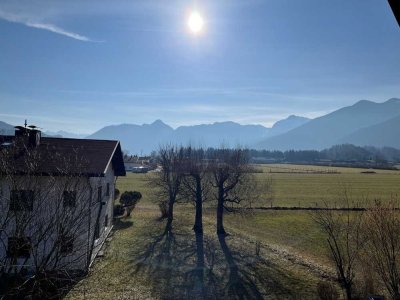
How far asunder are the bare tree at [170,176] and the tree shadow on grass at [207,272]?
9.22 metres

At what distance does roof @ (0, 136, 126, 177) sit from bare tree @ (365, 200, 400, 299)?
1316 centimetres

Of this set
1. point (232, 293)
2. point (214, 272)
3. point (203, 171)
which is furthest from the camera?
point (203, 171)

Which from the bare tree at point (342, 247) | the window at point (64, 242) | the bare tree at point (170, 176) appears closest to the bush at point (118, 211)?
the bare tree at point (170, 176)

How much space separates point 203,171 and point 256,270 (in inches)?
Result: 557

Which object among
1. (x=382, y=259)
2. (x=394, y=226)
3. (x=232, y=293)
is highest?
(x=394, y=226)

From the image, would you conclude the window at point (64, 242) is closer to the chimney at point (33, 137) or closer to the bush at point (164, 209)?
the chimney at point (33, 137)

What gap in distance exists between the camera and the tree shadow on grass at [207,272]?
59.8ft

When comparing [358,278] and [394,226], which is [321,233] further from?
[394,226]

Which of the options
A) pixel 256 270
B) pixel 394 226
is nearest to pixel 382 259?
pixel 394 226

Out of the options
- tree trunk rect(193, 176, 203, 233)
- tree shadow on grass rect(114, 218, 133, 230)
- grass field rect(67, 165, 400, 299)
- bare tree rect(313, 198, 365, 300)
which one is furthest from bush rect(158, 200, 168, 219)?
bare tree rect(313, 198, 365, 300)

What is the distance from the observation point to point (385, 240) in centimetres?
1406

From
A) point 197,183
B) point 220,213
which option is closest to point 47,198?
point 220,213

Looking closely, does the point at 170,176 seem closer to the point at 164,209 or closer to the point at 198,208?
the point at 164,209

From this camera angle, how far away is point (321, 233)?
3228 cm
